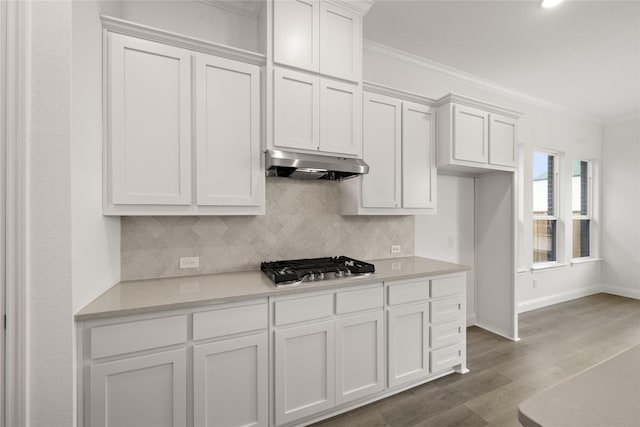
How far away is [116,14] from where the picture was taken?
6.09 ft

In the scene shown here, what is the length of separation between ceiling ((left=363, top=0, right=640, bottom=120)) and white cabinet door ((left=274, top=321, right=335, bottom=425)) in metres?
2.57

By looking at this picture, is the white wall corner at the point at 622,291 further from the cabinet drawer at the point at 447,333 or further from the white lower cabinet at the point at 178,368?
the white lower cabinet at the point at 178,368

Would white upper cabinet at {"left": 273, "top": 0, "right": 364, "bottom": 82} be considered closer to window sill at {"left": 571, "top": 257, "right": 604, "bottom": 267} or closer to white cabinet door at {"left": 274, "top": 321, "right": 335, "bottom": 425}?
white cabinet door at {"left": 274, "top": 321, "right": 335, "bottom": 425}

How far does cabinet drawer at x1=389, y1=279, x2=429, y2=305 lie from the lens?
6.82 ft

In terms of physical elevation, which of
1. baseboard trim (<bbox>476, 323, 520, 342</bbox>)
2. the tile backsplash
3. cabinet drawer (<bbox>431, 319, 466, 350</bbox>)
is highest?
the tile backsplash

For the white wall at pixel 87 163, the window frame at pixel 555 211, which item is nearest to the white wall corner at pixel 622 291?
the window frame at pixel 555 211

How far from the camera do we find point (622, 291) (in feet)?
15.6

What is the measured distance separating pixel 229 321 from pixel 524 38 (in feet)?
11.6

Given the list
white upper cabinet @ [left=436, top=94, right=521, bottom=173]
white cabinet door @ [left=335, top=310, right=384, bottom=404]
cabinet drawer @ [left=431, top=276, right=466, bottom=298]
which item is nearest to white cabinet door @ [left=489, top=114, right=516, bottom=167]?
white upper cabinet @ [left=436, top=94, right=521, bottom=173]

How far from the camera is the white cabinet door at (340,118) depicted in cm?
211

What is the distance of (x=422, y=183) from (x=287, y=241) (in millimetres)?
1381

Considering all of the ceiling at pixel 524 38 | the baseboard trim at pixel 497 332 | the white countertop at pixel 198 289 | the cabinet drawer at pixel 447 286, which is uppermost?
the ceiling at pixel 524 38

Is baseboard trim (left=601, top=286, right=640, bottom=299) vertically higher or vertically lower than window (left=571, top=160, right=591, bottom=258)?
lower

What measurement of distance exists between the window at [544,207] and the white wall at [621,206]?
1404mm
